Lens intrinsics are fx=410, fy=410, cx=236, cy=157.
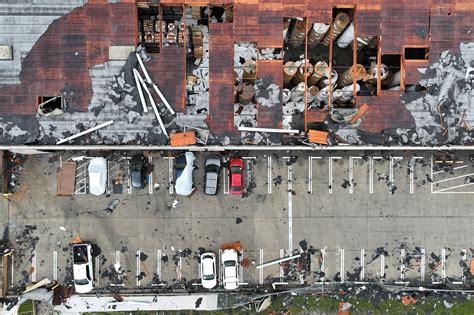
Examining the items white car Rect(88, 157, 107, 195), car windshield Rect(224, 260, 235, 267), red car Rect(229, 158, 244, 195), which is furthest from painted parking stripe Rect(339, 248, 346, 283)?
white car Rect(88, 157, 107, 195)

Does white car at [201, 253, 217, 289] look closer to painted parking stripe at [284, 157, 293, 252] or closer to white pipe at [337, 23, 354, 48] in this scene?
painted parking stripe at [284, 157, 293, 252]

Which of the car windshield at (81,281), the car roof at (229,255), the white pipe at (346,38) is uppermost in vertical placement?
the white pipe at (346,38)

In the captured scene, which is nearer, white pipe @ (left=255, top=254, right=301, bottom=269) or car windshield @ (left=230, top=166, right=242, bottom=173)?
car windshield @ (left=230, top=166, right=242, bottom=173)

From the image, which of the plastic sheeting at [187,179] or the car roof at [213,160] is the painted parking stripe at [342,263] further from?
the plastic sheeting at [187,179]

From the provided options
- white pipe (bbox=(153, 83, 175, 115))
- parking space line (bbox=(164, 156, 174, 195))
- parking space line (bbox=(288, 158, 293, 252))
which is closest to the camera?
white pipe (bbox=(153, 83, 175, 115))

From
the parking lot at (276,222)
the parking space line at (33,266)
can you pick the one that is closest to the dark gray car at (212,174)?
the parking lot at (276,222)

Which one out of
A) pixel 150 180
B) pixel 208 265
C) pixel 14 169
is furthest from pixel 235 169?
pixel 14 169

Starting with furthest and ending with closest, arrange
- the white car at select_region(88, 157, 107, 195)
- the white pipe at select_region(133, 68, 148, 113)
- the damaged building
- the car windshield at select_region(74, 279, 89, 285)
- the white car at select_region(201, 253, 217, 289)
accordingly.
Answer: the car windshield at select_region(74, 279, 89, 285)
the white car at select_region(201, 253, 217, 289)
the white car at select_region(88, 157, 107, 195)
the white pipe at select_region(133, 68, 148, 113)
the damaged building
